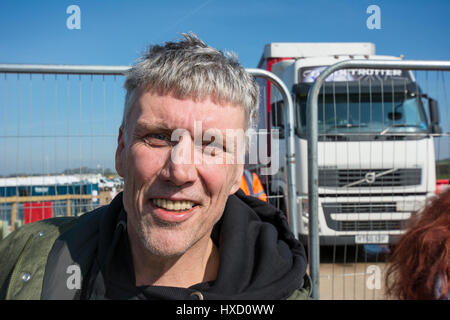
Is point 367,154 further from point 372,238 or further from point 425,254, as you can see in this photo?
point 425,254

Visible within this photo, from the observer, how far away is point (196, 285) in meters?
1.46

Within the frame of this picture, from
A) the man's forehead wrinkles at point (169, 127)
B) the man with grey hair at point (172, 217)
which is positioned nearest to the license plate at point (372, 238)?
the man with grey hair at point (172, 217)

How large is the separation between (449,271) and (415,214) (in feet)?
1.18

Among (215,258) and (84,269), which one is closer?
(84,269)

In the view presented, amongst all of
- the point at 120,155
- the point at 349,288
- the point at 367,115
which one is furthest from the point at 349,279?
the point at 120,155

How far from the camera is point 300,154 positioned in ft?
18.2

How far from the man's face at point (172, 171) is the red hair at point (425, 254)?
0.93 meters

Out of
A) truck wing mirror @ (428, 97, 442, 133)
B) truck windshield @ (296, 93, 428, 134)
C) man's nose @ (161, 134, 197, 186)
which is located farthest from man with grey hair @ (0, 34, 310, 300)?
truck wing mirror @ (428, 97, 442, 133)

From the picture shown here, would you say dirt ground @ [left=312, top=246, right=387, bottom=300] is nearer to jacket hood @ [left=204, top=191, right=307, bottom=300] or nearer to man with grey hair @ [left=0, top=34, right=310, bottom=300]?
jacket hood @ [left=204, top=191, right=307, bottom=300]

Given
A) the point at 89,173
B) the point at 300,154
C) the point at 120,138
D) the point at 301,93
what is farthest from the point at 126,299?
the point at 301,93

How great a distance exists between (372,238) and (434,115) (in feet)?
7.39

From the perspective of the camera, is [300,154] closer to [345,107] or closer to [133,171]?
[345,107]

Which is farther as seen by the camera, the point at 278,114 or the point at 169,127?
the point at 278,114

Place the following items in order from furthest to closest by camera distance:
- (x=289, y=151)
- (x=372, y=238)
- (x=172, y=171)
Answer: (x=372, y=238)
(x=289, y=151)
(x=172, y=171)
